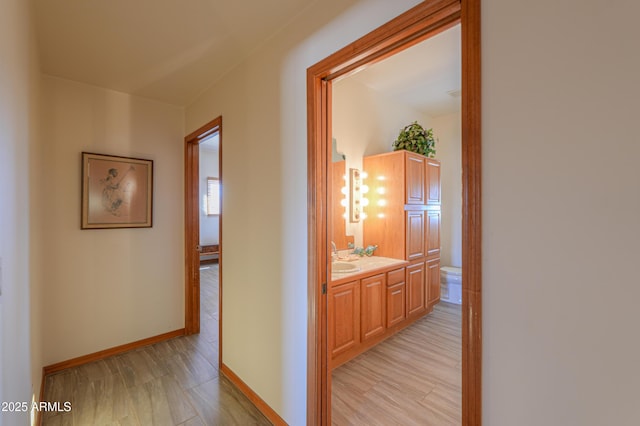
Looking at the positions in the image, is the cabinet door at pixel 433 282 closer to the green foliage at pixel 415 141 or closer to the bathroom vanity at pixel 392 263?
the bathroom vanity at pixel 392 263

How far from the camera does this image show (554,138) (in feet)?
2.66

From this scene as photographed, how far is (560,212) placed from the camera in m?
0.81

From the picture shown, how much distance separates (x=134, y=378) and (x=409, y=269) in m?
2.89

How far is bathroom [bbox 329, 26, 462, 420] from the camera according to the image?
113 inches

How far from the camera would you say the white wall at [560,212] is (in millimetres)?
713

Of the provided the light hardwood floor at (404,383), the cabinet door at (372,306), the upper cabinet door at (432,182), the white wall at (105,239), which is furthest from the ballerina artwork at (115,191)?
the upper cabinet door at (432,182)

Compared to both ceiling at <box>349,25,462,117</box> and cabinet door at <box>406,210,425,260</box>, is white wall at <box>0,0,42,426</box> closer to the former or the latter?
ceiling at <box>349,25,462,117</box>

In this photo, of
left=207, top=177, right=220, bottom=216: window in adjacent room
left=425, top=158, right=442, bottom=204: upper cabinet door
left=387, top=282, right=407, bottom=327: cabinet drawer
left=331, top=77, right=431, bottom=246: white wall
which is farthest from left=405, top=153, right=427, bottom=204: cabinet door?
left=207, top=177, right=220, bottom=216: window in adjacent room

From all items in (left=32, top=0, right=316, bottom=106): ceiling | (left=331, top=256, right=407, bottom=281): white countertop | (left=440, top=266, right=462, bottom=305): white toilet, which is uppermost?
(left=32, top=0, right=316, bottom=106): ceiling

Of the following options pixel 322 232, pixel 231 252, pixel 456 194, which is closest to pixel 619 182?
pixel 322 232

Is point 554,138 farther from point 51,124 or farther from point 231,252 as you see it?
point 51,124

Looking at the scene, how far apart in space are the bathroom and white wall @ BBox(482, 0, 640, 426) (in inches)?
64.8

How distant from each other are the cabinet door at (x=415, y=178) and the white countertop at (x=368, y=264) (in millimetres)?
733

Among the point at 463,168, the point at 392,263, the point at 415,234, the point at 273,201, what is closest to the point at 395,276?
the point at 392,263
